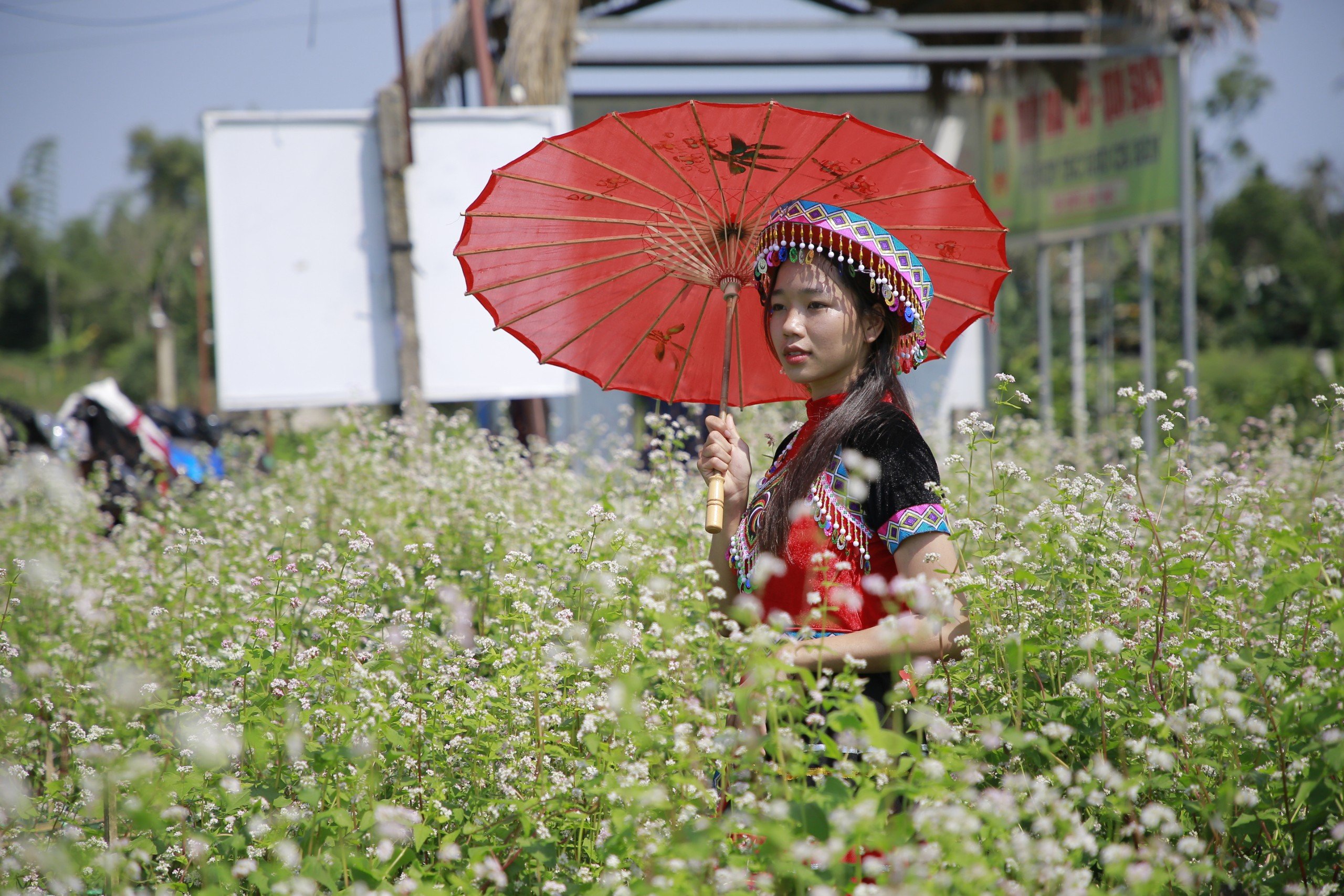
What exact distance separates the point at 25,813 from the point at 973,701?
224 centimetres

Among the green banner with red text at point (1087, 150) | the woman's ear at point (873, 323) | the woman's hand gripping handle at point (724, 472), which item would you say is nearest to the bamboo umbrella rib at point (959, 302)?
the woman's ear at point (873, 323)

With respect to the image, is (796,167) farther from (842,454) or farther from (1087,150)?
(1087,150)

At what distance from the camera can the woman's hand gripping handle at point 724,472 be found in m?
2.39

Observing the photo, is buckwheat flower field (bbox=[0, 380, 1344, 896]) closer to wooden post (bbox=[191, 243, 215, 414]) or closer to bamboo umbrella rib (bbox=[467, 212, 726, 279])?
bamboo umbrella rib (bbox=[467, 212, 726, 279])

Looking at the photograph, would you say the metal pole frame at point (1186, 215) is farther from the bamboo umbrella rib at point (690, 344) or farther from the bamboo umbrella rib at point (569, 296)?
the bamboo umbrella rib at point (569, 296)

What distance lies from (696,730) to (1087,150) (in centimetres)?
888

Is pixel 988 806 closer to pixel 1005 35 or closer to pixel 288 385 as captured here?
pixel 288 385

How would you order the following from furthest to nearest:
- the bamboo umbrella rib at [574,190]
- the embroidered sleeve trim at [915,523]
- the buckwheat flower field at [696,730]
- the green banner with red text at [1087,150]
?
the green banner with red text at [1087,150]
the bamboo umbrella rib at [574,190]
the embroidered sleeve trim at [915,523]
the buckwheat flower field at [696,730]

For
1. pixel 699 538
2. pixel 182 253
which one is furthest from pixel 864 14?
pixel 182 253

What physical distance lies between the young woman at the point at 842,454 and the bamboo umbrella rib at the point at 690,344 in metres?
0.49

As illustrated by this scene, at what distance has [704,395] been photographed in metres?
3.02

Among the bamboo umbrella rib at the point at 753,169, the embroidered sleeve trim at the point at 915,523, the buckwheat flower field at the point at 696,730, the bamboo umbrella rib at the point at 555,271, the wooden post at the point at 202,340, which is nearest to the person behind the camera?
the buckwheat flower field at the point at 696,730

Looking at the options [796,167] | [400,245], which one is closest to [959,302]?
[796,167]

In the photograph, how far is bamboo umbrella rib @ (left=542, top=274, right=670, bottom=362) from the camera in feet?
9.58
